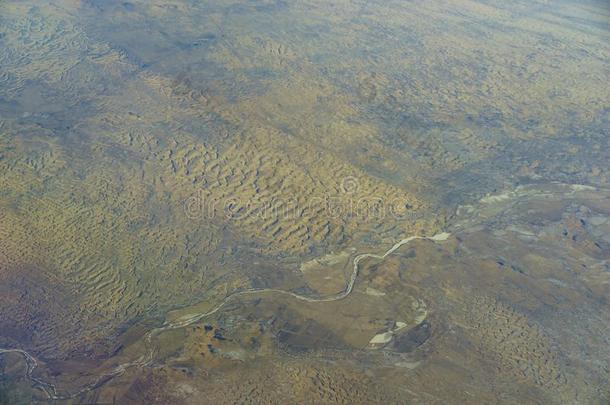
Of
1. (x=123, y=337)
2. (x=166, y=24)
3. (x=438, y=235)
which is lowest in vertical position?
(x=123, y=337)

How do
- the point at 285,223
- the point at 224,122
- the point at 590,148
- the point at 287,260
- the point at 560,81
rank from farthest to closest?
the point at 560,81
the point at 590,148
the point at 224,122
the point at 285,223
the point at 287,260

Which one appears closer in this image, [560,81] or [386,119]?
[386,119]

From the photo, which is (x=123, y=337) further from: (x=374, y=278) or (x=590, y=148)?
(x=590, y=148)

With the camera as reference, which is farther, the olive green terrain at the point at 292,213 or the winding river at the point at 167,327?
the olive green terrain at the point at 292,213

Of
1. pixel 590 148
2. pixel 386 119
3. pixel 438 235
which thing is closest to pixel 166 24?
pixel 386 119

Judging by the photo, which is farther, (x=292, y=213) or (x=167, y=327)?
(x=292, y=213)

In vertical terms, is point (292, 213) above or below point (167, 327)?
above

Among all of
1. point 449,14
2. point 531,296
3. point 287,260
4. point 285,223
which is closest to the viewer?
point 531,296

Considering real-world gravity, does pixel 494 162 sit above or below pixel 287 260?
above

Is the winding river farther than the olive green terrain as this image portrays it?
No
